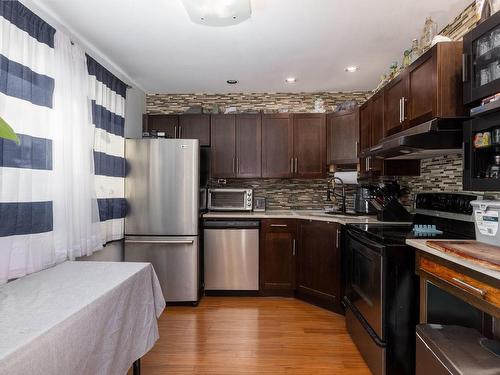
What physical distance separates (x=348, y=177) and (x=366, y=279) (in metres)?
1.68

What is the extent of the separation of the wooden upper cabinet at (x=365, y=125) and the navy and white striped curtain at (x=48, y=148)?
2462 mm

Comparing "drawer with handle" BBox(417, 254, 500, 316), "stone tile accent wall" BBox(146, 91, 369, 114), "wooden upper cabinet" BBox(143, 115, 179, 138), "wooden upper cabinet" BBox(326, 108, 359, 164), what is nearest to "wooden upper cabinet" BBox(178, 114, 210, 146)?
"wooden upper cabinet" BBox(143, 115, 179, 138)

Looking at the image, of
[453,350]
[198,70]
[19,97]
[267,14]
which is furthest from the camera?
[198,70]

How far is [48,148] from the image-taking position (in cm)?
192

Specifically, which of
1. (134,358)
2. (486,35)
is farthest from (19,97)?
(486,35)

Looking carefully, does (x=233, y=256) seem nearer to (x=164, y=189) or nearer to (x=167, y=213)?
(x=167, y=213)

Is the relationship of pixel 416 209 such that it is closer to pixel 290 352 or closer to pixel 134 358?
pixel 290 352

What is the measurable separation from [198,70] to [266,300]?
2.53 meters

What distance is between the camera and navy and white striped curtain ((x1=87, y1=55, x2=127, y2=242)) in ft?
8.36

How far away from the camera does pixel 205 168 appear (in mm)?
3547

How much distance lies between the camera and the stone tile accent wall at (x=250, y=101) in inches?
150

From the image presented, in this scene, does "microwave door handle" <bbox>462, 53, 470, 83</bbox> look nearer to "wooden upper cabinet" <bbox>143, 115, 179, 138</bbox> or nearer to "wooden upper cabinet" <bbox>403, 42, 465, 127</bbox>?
"wooden upper cabinet" <bbox>403, 42, 465, 127</bbox>

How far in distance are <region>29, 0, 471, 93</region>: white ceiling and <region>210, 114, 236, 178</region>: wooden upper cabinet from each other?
470 mm

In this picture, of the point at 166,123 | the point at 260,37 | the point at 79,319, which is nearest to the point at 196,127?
the point at 166,123
